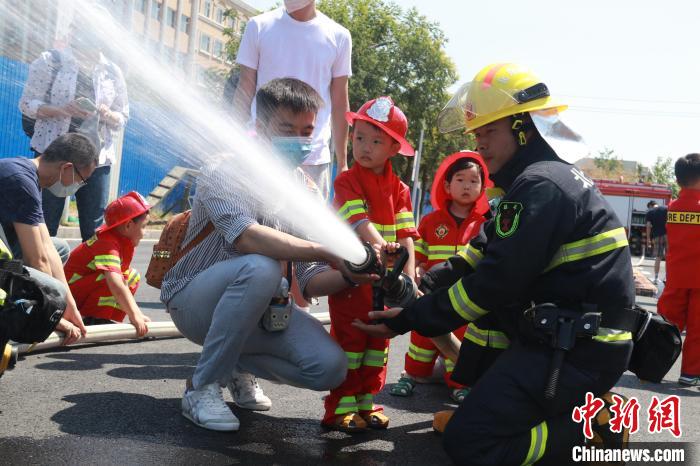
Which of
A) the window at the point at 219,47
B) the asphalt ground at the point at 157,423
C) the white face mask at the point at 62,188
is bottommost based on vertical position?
the asphalt ground at the point at 157,423

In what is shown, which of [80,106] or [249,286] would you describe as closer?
[249,286]

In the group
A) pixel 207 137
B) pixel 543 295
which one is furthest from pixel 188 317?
pixel 543 295

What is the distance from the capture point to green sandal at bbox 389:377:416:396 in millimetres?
4715

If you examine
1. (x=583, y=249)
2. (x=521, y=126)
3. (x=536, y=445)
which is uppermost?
(x=521, y=126)

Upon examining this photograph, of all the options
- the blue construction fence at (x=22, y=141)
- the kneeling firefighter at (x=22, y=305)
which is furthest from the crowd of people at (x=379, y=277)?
the blue construction fence at (x=22, y=141)

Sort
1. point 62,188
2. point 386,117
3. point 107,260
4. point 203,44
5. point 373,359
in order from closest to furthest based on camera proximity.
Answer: point 373,359 → point 386,117 → point 62,188 → point 107,260 → point 203,44

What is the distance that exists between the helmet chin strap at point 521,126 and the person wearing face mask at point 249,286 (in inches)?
36.1

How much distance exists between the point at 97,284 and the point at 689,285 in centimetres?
439

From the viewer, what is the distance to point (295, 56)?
541cm

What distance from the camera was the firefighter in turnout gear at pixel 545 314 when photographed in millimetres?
3182

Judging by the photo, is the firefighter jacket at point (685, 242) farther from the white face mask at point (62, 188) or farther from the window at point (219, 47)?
the window at point (219, 47)

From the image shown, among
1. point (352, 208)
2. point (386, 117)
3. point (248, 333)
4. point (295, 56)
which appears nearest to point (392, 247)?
point (352, 208)

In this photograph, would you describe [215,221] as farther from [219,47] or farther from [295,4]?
[219,47]

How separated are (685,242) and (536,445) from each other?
3632 mm
